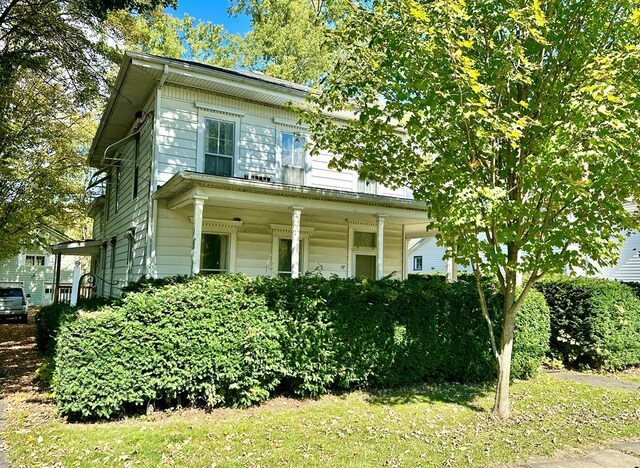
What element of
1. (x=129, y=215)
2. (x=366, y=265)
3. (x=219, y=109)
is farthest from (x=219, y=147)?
(x=366, y=265)

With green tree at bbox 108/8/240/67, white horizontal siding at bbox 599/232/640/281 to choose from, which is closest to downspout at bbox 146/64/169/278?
white horizontal siding at bbox 599/232/640/281

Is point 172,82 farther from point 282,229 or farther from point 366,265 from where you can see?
point 366,265

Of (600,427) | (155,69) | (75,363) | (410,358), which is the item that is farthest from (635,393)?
(155,69)

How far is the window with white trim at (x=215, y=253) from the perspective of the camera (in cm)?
1227

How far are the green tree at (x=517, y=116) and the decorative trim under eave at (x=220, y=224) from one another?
6.99m

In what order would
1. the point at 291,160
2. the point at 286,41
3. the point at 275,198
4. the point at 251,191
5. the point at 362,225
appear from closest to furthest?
the point at 251,191 < the point at 275,198 < the point at 291,160 < the point at 362,225 < the point at 286,41

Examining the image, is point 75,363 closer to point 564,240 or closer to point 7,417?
point 7,417

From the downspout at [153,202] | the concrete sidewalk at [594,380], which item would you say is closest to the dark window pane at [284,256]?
the downspout at [153,202]

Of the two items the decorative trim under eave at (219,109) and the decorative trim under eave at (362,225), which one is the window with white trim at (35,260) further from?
the decorative trim under eave at (362,225)

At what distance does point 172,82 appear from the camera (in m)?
11.3

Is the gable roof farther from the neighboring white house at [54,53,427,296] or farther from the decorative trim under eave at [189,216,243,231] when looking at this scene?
the decorative trim under eave at [189,216,243,231]

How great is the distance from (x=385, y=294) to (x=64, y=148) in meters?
18.5

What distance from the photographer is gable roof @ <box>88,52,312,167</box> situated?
10.5m

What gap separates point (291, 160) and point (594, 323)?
8854 millimetres
